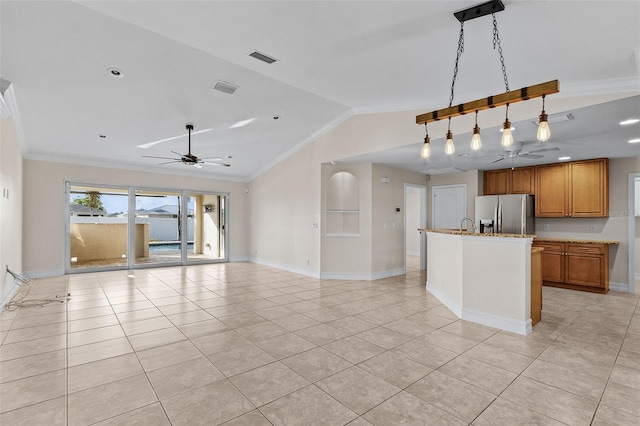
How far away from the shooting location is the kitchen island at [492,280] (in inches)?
134

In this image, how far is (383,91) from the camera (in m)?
4.39

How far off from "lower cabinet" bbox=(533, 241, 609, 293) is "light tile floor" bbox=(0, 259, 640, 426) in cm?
66

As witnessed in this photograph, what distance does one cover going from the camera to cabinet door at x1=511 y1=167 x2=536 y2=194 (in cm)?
630

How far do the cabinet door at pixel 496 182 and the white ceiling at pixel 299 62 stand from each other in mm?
1301

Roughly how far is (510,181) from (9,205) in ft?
29.9

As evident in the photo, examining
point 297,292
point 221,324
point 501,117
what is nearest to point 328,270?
point 297,292

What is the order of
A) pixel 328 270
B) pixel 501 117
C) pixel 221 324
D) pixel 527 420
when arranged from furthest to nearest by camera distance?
pixel 328 270 → pixel 501 117 → pixel 221 324 → pixel 527 420

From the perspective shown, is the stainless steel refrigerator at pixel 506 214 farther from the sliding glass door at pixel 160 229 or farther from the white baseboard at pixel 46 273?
the white baseboard at pixel 46 273

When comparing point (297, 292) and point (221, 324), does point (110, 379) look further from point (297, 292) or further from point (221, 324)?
point (297, 292)

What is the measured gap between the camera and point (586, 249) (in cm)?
544

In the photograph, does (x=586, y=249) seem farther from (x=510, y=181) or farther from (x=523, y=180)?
(x=510, y=181)

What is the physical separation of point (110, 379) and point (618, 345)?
469 centimetres

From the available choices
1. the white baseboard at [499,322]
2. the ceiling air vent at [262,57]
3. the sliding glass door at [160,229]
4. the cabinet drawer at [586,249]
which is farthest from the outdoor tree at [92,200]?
the cabinet drawer at [586,249]

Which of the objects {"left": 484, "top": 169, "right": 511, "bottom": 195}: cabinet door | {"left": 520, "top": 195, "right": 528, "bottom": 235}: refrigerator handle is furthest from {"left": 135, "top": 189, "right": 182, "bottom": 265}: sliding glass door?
{"left": 520, "top": 195, "right": 528, "bottom": 235}: refrigerator handle
